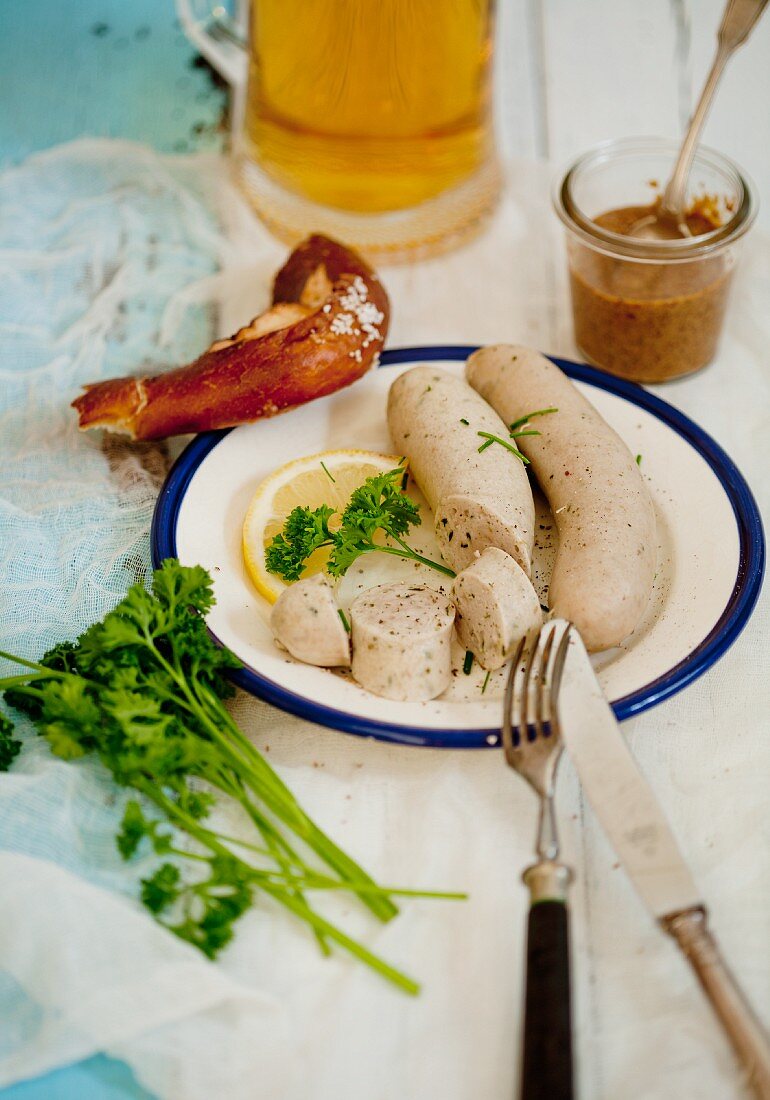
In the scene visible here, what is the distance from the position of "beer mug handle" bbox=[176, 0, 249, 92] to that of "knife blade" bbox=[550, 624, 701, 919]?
2115 mm

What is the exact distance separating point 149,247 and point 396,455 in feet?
3.60

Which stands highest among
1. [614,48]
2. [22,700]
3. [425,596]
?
[614,48]

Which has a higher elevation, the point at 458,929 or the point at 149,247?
the point at 149,247

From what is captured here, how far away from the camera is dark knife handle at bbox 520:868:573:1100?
1.26 m

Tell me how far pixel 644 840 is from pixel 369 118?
1886 millimetres

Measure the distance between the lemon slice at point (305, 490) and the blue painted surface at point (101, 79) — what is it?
1.55 meters

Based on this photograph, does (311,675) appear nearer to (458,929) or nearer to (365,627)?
(365,627)

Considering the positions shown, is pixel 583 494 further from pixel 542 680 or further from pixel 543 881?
pixel 543 881

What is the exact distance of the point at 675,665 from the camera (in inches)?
66.4

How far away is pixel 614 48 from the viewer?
3494 mm

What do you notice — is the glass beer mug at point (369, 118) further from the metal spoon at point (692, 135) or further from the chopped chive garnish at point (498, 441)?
the chopped chive garnish at point (498, 441)

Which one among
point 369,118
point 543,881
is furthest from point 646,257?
point 543,881

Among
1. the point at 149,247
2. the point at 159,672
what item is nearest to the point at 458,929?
the point at 159,672

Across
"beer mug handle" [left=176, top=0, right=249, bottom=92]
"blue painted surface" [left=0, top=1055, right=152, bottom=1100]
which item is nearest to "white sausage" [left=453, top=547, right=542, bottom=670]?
"blue painted surface" [left=0, top=1055, right=152, bottom=1100]
